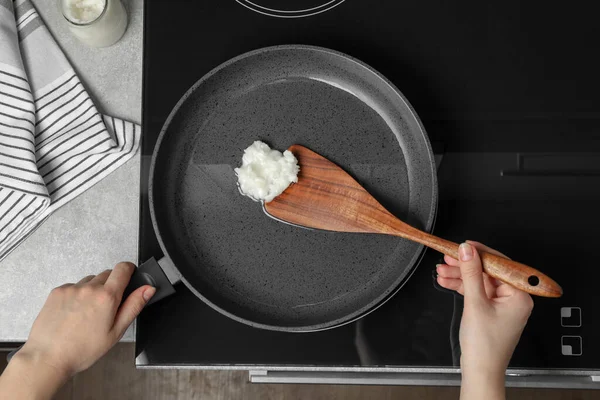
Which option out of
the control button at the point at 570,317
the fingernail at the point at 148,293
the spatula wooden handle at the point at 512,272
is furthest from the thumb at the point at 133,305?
the control button at the point at 570,317

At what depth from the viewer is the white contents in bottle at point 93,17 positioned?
0.66 meters

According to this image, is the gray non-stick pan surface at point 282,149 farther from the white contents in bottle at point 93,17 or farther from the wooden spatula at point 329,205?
the white contents in bottle at point 93,17

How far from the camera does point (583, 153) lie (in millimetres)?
689

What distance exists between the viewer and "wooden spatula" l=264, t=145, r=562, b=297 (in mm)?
606

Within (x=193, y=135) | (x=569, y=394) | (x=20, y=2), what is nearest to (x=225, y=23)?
(x=193, y=135)

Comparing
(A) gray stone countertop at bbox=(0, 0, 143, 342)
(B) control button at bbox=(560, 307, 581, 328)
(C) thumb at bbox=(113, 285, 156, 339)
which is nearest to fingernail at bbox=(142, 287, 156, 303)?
(C) thumb at bbox=(113, 285, 156, 339)

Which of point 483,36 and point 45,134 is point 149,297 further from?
point 483,36

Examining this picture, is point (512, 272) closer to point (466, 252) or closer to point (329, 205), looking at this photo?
point (466, 252)

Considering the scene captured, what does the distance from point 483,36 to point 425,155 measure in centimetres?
20

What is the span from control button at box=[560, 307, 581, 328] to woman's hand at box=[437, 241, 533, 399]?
0.11 meters

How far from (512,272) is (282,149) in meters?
0.29

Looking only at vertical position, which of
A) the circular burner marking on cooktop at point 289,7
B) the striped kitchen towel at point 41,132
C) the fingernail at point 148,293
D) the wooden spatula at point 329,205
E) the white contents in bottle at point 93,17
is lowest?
the fingernail at point 148,293

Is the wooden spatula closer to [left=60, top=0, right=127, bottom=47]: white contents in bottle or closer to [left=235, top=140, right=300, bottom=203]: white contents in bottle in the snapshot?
[left=235, top=140, right=300, bottom=203]: white contents in bottle

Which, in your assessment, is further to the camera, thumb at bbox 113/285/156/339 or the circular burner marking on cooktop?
the circular burner marking on cooktop
